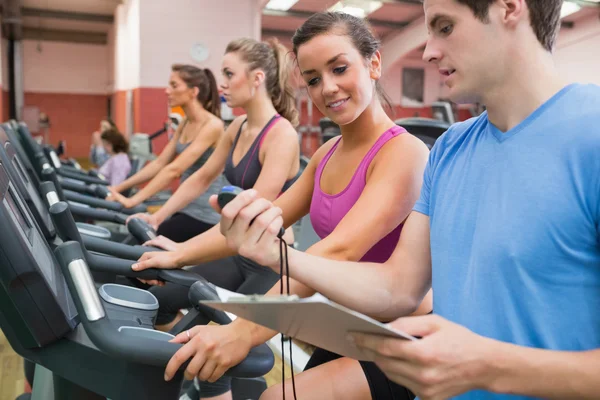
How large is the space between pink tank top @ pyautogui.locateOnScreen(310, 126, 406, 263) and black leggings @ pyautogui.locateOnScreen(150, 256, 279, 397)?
570 mm

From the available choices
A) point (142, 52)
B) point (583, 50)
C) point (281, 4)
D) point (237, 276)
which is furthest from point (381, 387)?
point (583, 50)

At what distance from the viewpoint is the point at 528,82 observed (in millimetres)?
896

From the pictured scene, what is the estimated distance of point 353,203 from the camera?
1.39 m

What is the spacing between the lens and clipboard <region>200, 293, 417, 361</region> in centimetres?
67

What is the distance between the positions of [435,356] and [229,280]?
157 cm

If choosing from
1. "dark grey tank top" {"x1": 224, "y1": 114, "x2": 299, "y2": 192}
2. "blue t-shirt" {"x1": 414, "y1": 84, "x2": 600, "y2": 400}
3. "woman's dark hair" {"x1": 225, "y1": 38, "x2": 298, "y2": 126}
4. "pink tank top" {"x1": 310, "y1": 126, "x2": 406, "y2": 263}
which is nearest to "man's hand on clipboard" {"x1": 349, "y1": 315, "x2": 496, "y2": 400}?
"blue t-shirt" {"x1": 414, "y1": 84, "x2": 600, "y2": 400}

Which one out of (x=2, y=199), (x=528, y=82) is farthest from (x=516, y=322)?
(x=2, y=199)

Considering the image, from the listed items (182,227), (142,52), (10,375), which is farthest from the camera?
(142,52)

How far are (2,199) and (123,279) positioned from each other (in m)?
0.85

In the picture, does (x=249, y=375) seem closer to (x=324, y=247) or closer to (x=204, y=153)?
(x=324, y=247)

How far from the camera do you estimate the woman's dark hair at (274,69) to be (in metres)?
2.51

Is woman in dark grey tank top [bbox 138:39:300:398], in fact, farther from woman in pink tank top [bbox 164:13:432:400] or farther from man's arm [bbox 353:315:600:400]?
man's arm [bbox 353:315:600:400]

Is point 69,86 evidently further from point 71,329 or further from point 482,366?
point 482,366

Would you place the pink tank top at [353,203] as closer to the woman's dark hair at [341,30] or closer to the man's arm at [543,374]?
the woman's dark hair at [341,30]
